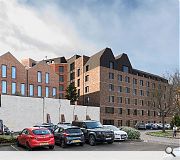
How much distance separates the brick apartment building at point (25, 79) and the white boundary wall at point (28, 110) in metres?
8.29

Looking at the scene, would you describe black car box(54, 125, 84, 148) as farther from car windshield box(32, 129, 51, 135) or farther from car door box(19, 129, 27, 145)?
car door box(19, 129, 27, 145)

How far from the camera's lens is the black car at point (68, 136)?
17.3 meters

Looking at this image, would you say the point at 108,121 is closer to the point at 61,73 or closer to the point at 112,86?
the point at 112,86

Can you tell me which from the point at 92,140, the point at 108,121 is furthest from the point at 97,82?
the point at 92,140

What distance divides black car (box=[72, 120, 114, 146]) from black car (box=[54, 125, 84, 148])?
3.02ft

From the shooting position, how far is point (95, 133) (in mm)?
18500

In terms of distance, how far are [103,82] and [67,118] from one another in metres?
14.3

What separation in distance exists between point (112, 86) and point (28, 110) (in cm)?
2414

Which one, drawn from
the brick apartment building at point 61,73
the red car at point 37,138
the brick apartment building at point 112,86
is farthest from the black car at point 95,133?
the brick apartment building at point 61,73

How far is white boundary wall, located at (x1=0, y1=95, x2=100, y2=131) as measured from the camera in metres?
39.9

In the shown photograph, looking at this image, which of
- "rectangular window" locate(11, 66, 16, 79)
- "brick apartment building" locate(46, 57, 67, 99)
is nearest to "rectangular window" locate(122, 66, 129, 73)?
"brick apartment building" locate(46, 57, 67, 99)

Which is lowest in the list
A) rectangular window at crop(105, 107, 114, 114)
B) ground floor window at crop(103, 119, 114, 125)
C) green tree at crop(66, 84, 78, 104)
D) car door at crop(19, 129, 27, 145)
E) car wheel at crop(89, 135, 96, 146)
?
ground floor window at crop(103, 119, 114, 125)

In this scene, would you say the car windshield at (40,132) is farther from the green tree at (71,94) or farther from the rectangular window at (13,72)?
the green tree at (71,94)
